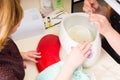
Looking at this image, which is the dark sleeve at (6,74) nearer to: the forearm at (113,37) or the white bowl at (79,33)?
the white bowl at (79,33)

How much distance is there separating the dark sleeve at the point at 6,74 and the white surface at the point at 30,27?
1.01 ft

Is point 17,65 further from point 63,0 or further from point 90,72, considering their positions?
point 63,0

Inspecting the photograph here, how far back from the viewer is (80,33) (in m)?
1.07

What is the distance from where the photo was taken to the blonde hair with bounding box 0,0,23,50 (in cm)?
68

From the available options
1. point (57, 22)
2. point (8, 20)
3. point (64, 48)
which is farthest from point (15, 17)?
point (57, 22)

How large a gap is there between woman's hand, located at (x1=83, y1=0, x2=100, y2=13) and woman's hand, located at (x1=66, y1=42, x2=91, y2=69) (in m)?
0.14

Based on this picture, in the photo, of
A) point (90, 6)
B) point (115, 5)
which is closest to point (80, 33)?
point (90, 6)

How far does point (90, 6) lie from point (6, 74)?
0.43m

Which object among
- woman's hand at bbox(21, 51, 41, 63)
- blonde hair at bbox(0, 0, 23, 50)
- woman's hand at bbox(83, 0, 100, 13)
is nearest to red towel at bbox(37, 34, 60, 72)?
woman's hand at bbox(21, 51, 41, 63)

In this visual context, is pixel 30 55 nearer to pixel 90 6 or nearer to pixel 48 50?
pixel 48 50

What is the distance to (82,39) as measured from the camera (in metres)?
1.05

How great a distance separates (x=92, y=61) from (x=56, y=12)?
34 cm

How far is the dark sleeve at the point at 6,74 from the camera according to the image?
0.79 metres

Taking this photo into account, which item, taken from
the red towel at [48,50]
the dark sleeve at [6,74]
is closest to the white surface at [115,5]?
the red towel at [48,50]
